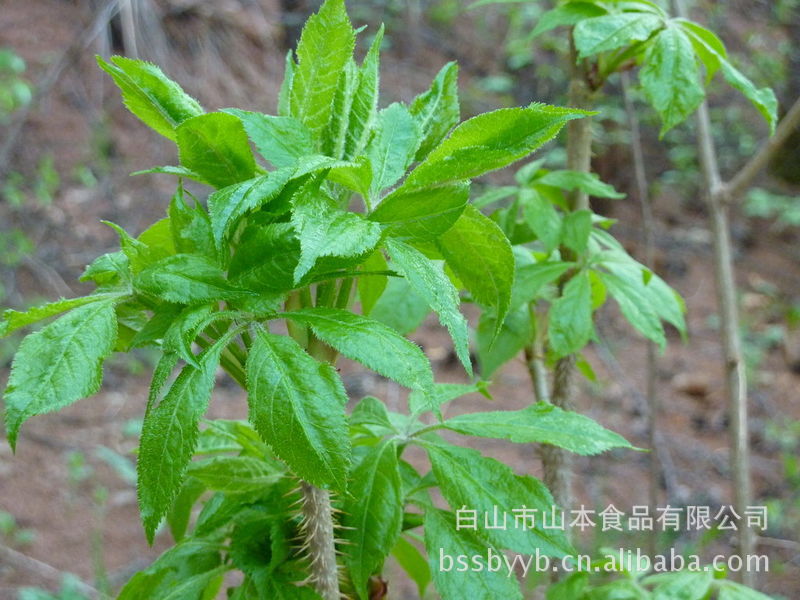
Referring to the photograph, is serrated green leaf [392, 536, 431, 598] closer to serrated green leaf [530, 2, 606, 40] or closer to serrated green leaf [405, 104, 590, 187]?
serrated green leaf [405, 104, 590, 187]

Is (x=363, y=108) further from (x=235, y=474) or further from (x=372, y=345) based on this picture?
(x=235, y=474)

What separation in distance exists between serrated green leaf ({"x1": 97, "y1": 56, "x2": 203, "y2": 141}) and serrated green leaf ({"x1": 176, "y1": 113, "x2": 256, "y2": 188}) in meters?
0.04

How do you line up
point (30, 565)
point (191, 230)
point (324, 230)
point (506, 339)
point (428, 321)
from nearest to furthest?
1. point (324, 230)
2. point (191, 230)
3. point (506, 339)
4. point (30, 565)
5. point (428, 321)

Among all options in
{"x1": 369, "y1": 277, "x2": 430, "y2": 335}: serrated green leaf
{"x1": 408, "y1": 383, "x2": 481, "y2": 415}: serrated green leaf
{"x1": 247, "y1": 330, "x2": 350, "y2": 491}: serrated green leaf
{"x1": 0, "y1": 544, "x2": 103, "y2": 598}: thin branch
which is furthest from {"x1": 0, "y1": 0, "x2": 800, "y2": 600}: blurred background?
{"x1": 247, "y1": 330, "x2": 350, "y2": 491}: serrated green leaf

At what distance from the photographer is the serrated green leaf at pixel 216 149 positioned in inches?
28.5

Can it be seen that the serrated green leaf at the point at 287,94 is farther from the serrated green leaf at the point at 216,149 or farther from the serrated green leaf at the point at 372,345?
the serrated green leaf at the point at 372,345

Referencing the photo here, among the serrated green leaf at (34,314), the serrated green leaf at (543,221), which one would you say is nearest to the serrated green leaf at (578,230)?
the serrated green leaf at (543,221)

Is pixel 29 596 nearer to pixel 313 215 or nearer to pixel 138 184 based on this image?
pixel 313 215

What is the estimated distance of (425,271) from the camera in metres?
0.71

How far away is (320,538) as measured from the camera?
33.0 inches

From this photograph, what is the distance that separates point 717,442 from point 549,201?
2.63 metres

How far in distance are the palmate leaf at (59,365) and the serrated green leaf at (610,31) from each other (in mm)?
696

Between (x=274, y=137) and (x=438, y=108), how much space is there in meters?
0.21

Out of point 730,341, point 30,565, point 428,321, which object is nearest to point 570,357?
point 730,341
